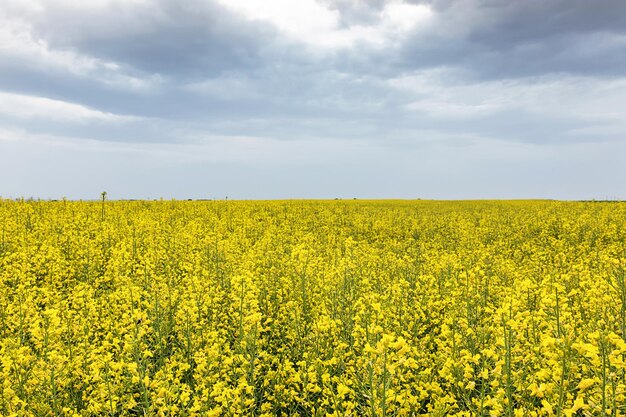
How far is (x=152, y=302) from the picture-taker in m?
7.16

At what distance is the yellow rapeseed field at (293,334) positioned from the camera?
3939 mm

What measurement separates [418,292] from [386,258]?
155 inches

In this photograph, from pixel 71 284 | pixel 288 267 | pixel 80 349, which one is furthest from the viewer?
pixel 71 284

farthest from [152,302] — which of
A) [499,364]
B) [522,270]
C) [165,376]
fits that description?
[522,270]

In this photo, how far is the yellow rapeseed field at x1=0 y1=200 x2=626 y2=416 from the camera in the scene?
3.94 m

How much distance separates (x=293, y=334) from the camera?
6.43 metres

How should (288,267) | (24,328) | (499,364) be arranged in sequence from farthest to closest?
(288,267)
(24,328)
(499,364)

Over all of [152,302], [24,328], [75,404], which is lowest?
[75,404]

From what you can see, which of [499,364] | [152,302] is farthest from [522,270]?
[152,302]

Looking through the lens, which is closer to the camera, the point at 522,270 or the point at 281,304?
the point at 281,304

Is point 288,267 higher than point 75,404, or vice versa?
point 288,267

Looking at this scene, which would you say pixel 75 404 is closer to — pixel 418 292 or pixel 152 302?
pixel 152 302

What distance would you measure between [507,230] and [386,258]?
38.7ft

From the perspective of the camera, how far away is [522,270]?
11.8 meters
